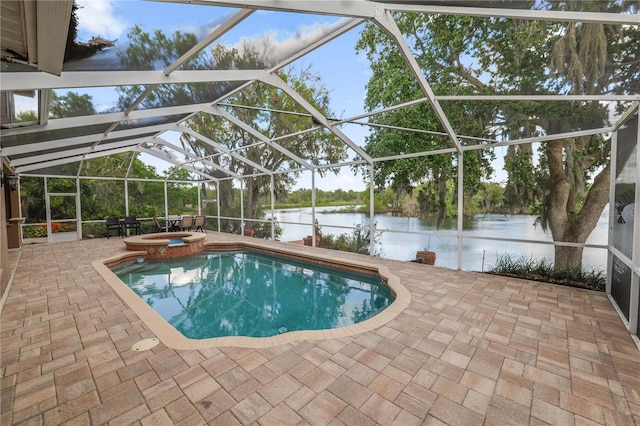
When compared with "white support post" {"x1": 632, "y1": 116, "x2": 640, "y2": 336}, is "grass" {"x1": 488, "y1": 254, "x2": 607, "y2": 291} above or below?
below

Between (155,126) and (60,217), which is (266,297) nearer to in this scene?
(155,126)

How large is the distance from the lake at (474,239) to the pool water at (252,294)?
2.09 meters

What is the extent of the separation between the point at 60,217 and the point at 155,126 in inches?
286

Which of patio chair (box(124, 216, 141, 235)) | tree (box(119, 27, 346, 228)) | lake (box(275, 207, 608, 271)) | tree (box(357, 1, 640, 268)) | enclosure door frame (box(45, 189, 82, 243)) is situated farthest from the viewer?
patio chair (box(124, 216, 141, 235))

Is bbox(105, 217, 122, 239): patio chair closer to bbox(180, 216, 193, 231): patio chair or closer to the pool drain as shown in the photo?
bbox(180, 216, 193, 231): patio chair

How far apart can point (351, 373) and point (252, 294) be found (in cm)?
356

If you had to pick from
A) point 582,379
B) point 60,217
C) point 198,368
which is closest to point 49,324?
point 198,368

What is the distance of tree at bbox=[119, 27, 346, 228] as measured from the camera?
11.3 ft

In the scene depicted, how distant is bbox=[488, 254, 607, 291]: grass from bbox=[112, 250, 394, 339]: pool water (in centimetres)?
310

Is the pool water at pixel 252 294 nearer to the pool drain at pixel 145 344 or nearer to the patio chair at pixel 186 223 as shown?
the pool drain at pixel 145 344

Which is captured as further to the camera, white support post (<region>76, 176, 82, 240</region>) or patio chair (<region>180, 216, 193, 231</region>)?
patio chair (<region>180, 216, 193, 231</region>)

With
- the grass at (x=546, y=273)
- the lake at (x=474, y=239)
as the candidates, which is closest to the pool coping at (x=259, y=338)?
the lake at (x=474, y=239)

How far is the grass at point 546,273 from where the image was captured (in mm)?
5098

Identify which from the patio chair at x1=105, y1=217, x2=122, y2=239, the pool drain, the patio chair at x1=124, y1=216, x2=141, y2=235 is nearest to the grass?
the pool drain
